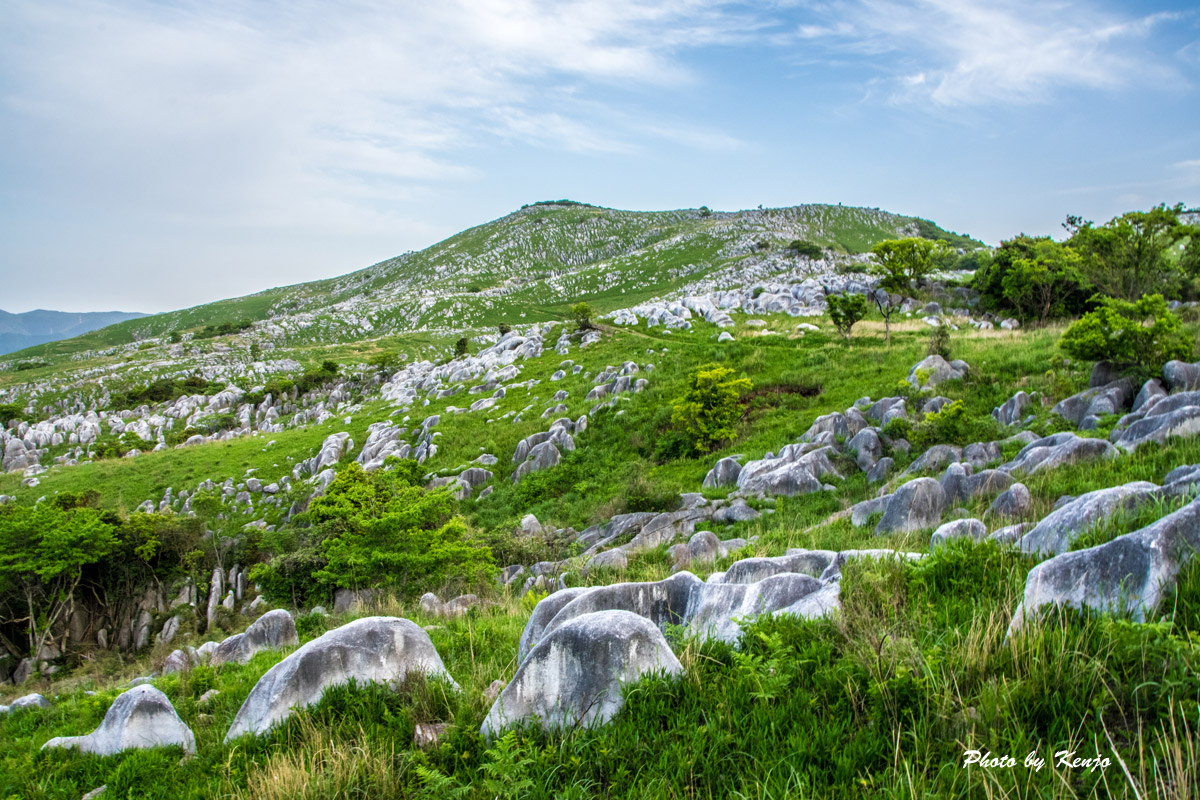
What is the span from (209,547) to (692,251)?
502 ft

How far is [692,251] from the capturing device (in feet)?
531

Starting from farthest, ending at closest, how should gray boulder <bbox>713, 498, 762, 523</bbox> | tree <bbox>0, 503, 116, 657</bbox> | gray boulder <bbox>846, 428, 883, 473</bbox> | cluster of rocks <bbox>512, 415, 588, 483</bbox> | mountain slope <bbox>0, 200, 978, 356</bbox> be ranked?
1. mountain slope <bbox>0, 200, 978, 356</bbox>
2. cluster of rocks <bbox>512, 415, 588, 483</bbox>
3. tree <bbox>0, 503, 116, 657</bbox>
4. gray boulder <bbox>846, 428, 883, 473</bbox>
5. gray boulder <bbox>713, 498, 762, 523</bbox>

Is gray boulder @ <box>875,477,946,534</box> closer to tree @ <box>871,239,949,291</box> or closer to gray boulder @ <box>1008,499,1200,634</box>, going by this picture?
gray boulder @ <box>1008,499,1200,634</box>

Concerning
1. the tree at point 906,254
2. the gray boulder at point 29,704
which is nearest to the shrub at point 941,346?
the tree at point 906,254

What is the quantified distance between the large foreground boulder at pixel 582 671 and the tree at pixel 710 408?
19.3 metres

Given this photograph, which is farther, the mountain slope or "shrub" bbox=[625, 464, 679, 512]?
the mountain slope

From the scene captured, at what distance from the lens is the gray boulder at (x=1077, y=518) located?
5.34 meters

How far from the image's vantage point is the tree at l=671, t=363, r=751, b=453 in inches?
923

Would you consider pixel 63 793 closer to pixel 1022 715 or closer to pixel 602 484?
pixel 1022 715

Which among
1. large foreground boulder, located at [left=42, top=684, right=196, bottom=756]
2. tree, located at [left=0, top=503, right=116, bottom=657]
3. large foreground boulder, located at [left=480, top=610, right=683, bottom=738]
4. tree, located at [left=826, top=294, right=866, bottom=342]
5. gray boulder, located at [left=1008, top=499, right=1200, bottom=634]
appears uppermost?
tree, located at [left=826, top=294, right=866, bottom=342]

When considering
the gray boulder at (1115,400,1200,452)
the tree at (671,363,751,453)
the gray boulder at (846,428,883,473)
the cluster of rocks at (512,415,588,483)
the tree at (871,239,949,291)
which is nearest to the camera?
the gray boulder at (1115,400,1200,452)

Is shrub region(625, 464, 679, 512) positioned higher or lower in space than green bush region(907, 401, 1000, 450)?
lower

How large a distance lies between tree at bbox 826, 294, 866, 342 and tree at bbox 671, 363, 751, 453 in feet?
44.3

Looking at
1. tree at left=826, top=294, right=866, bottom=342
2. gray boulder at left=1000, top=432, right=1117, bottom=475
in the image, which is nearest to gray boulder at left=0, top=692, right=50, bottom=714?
gray boulder at left=1000, top=432, right=1117, bottom=475
